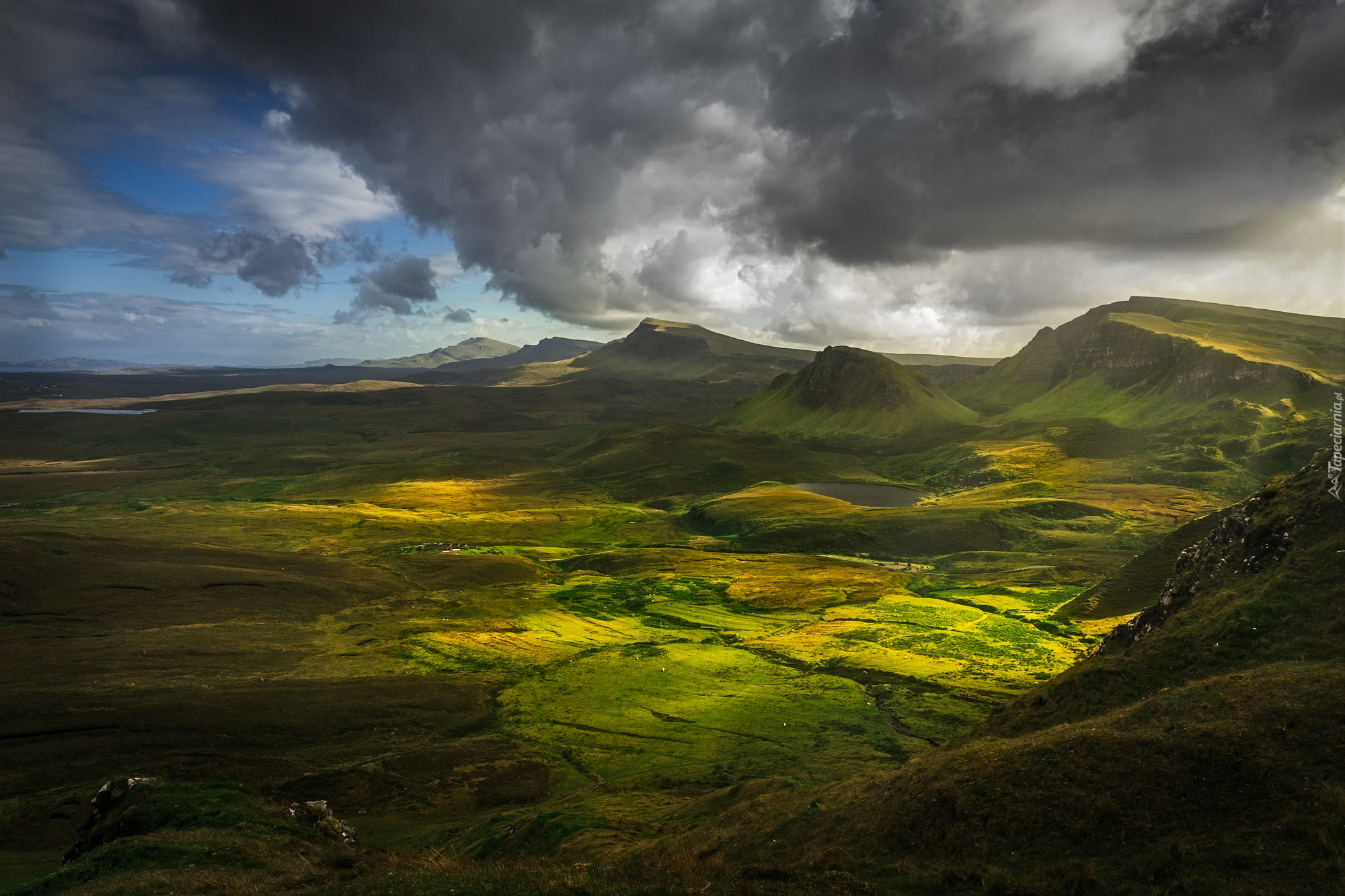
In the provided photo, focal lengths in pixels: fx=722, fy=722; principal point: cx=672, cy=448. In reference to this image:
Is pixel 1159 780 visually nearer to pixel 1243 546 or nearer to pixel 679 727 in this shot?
pixel 1243 546

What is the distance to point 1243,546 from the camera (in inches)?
1993

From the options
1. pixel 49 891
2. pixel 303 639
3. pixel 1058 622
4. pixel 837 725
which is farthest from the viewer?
pixel 1058 622

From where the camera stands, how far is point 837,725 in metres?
77.8

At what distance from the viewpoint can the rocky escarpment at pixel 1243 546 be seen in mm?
46781

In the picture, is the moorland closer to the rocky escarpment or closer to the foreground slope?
the foreground slope

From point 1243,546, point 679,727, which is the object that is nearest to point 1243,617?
point 1243,546

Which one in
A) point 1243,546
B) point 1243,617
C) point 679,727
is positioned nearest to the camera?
point 1243,617

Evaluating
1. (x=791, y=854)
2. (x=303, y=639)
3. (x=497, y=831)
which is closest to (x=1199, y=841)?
(x=791, y=854)

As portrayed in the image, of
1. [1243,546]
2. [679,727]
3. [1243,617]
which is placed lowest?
[679,727]

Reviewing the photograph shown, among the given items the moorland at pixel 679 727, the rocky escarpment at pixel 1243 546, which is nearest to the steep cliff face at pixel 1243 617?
the rocky escarpment at pixel 1243 546

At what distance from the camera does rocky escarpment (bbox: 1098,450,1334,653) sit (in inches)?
1842

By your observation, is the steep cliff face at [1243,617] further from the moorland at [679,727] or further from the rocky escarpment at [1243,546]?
the moorland at [679,727]

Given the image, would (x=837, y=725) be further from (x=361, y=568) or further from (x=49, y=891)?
(x=361, y=568)

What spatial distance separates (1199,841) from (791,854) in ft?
57.5
